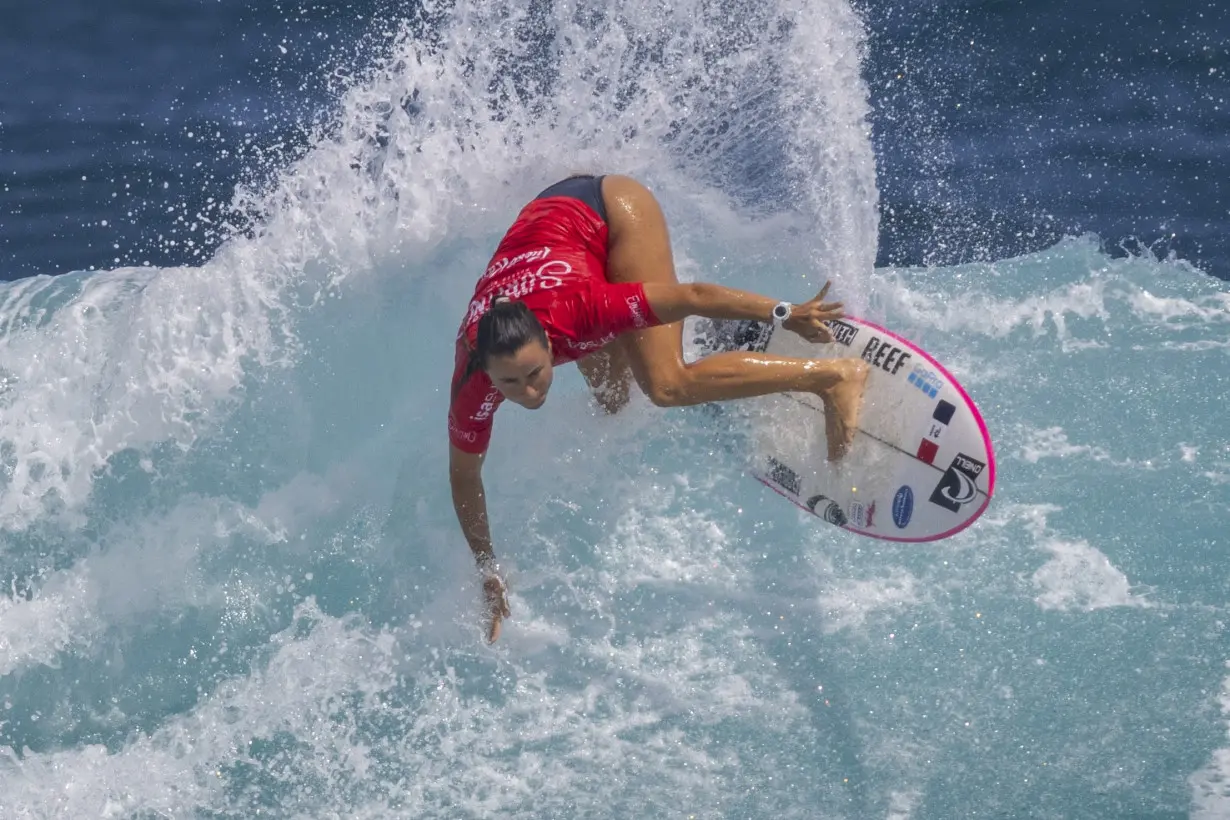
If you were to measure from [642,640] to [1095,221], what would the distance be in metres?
3.95

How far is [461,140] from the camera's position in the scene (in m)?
7.19

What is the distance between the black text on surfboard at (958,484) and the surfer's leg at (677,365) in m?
0.46

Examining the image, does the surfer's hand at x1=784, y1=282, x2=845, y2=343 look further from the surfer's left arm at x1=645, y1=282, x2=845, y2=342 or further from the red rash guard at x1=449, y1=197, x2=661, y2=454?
the red rash guard at x1=449, y1=197, x2=661, y2=454

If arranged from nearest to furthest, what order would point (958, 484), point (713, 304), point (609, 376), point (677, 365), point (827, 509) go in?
point (713, 304), point (677, 365), point (958, 484), point (827, 509), point (609, 376)

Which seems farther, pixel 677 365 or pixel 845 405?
pixel 845 405

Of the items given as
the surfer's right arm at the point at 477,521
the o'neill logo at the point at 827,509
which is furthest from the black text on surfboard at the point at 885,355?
the surfer's right arm at the point at 477,521

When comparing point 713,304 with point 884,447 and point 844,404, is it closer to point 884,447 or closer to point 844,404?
point 844,404

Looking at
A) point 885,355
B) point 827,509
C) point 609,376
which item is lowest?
point 827,509

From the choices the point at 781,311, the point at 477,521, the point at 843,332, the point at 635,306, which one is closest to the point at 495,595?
the point at 477,521

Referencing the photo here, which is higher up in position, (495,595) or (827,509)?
(827,509)

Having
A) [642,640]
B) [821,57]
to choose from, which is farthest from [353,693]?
[821,57]

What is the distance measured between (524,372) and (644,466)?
185 centimetres

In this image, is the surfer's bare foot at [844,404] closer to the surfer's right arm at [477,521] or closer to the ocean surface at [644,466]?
the ocean surface at [644,466]

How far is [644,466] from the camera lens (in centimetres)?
644
